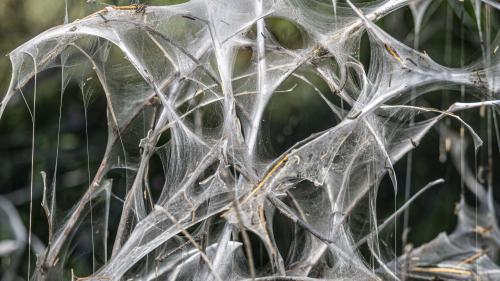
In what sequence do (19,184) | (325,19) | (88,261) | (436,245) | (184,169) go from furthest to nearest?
(19,184)
(88,261)
(436,245)
(325,19)
(184,169)

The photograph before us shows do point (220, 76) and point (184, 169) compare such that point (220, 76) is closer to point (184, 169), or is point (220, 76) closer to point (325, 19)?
point (184, 169)

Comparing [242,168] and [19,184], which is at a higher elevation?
[242,168]

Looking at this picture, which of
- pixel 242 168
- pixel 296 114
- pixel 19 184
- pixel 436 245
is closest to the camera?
pixel 242 168

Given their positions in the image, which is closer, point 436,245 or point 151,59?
point 151,59

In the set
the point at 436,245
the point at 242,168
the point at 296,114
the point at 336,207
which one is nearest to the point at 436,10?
the point at 296,114

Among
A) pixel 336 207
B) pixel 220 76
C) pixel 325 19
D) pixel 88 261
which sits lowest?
pixel 88 261

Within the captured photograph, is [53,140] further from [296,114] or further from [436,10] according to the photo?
[436,10]
